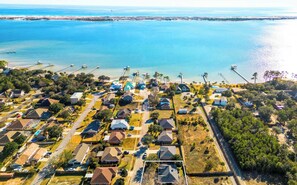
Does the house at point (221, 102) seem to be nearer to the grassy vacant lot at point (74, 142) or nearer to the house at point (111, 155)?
the house at point (111, 155)

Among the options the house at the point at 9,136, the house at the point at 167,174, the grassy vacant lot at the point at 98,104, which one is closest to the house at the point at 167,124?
the house at the point at 167,174

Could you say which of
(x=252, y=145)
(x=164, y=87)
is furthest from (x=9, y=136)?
(x=252, y=145)

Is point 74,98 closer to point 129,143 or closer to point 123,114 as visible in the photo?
point 123,114

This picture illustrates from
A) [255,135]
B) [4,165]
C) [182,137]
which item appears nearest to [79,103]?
[4,165]

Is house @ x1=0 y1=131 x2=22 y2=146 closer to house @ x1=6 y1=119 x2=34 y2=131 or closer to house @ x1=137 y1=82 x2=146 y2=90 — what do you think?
house @ x1=6 y1=119 x2=34 y2=131

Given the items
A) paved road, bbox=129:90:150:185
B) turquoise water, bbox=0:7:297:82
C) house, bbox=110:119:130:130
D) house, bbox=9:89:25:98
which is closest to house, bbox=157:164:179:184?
paved road, bbox=129:90:150:185
